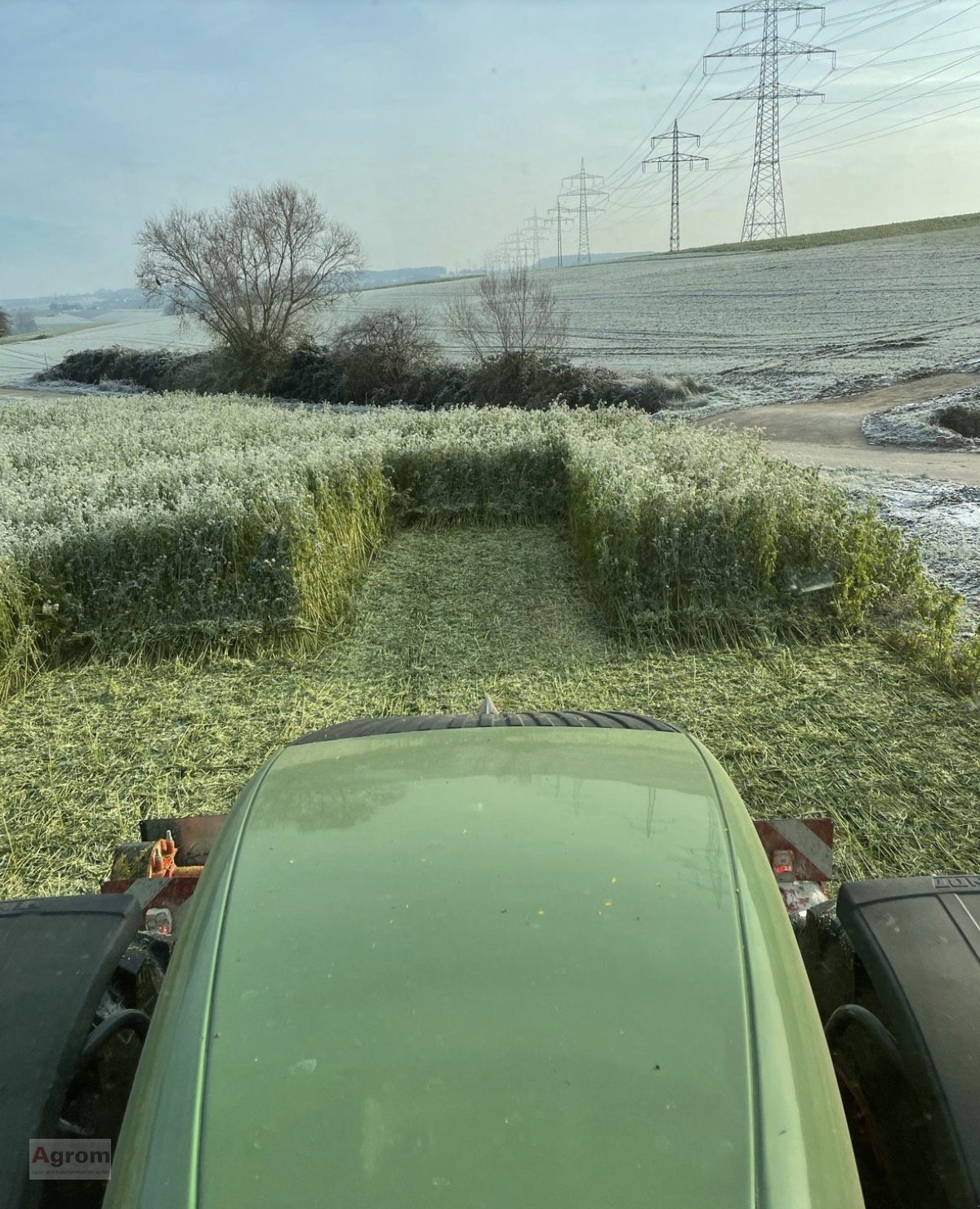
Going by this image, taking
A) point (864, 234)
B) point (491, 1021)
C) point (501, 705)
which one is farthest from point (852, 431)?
point (864, 234)

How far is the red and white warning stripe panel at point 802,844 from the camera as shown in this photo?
2748mm

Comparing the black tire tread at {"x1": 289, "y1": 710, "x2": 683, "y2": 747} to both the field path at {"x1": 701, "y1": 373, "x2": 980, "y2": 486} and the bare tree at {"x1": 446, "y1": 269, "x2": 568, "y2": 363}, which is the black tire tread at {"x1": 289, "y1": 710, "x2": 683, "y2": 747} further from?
the bare tree at {"x1": 446, "y1": 269, "x2": 568, "y2": 363}

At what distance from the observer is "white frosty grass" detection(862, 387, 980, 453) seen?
12.3 meters

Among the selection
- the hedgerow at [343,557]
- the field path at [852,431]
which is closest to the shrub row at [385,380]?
the field path at [852,431]

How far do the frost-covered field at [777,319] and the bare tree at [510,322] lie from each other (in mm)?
967

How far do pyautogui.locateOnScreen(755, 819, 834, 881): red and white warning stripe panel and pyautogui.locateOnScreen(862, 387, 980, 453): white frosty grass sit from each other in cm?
1077

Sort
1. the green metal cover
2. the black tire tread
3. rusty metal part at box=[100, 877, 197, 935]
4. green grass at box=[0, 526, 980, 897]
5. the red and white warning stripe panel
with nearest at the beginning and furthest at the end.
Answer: the green metal cover < the black tire tread < rusty metal part at box=[100, 877, 197, 935] < the red and white warning stripe panel < green grass at box=[0, 526, 980, 897]

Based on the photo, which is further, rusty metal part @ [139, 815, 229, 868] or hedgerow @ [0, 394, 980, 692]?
hedgerow @ [0, 394, 980, 692]

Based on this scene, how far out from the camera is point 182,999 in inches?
46.6

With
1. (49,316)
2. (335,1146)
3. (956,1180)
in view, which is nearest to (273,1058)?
(335,1146)

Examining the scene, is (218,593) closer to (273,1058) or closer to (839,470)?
(273,1058)

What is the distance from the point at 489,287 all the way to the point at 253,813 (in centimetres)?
2179

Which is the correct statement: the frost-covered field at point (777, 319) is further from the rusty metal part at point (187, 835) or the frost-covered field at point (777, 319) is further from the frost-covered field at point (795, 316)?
the rusty metal part at point (187, 835)

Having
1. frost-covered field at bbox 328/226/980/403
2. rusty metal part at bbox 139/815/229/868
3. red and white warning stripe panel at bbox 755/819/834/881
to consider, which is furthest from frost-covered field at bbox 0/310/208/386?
red and white warning stripe panel at bbox 755/819/834/881
